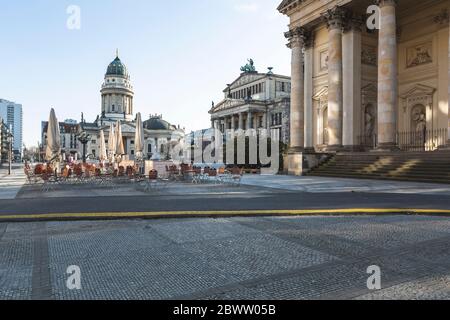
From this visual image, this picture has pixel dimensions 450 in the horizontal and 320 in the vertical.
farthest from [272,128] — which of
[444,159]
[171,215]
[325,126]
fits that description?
[171,215]

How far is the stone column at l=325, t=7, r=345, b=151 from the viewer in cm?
2791

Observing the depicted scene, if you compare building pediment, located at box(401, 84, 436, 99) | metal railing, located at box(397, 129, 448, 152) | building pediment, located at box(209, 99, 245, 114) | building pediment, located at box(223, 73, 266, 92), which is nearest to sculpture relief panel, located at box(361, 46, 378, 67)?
building pediment, located at box(401, 84, 436, 99)

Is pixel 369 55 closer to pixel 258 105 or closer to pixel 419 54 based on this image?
pixel 419 54

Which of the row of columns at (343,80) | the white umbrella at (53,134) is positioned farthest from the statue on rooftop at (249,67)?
the white umbrella at (53,134)

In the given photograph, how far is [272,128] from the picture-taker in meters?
91.2

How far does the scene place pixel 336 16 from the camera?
89.5 ft

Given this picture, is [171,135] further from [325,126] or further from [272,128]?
[325,126]

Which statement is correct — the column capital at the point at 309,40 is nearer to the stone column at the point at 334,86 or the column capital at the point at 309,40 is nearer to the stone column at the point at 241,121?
the stone column at the point at 334,86

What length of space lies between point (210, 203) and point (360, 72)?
840 inches

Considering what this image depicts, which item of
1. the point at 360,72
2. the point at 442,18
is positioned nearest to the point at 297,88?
the point at 360,72

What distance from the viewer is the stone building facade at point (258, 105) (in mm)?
88225

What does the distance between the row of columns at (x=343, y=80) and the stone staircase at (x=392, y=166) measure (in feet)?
4.41

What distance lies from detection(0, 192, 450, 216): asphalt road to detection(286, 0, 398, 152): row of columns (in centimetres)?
1179
